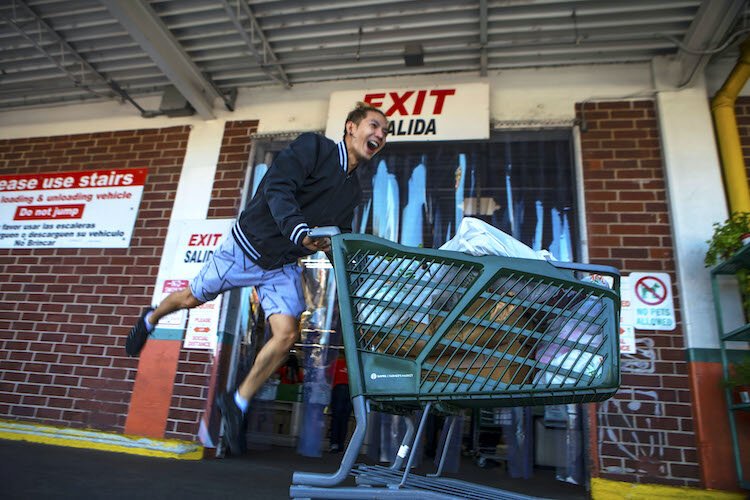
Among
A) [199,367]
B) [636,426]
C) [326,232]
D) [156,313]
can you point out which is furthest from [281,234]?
[636,426]

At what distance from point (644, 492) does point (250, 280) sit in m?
3.05

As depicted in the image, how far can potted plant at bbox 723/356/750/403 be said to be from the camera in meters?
3.21

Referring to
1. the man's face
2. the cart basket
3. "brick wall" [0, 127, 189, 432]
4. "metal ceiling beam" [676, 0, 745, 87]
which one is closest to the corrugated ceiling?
"metal ceiling beam" [676, 0, 745, 87]

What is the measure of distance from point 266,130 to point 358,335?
3931mm

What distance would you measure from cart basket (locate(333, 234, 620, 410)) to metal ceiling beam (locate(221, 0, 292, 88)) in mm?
3431

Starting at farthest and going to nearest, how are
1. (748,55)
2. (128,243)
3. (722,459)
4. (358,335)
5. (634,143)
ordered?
(128,243) → (634,143) → (748,55) → (722,459) → (358,335)

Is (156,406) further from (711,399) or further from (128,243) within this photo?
(711,399)

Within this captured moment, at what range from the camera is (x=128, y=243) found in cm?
511

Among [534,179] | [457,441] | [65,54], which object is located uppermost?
[65,54]

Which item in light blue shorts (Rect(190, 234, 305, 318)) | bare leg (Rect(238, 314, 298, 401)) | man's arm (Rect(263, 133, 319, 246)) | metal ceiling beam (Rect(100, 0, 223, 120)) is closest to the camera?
man's arm (Rect(263, 133, 319, 246))

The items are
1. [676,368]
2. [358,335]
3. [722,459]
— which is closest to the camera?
[358,335]

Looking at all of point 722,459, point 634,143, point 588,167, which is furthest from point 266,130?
point 722,459

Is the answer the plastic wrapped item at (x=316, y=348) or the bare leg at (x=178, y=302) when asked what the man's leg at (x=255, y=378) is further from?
the plastic wrapped item at (x=316, y=348)

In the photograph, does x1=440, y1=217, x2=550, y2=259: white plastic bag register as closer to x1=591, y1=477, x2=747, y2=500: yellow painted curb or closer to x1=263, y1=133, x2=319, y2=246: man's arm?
x1=263, y1=133, x2=319, y2=246: man's arm
